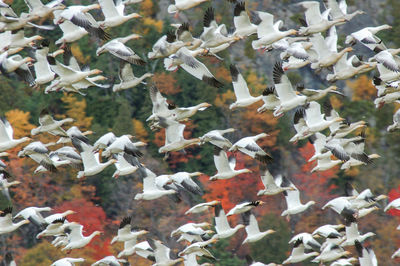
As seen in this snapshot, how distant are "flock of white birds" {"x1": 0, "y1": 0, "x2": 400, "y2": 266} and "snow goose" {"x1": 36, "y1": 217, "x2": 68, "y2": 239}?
0.03 meters

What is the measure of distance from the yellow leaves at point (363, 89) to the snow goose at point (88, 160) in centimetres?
4462

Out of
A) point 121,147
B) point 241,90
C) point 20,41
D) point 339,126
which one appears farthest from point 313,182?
point 20,41

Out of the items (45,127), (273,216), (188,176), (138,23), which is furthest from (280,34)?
(138,23)

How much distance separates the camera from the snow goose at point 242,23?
24922mm

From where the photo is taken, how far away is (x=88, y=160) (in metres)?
26.4

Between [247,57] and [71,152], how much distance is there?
50.9 meters

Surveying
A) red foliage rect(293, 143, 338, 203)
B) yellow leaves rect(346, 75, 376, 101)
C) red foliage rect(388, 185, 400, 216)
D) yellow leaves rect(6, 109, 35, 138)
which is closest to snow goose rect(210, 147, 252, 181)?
red foliage rect(388, 185, 400, 216)

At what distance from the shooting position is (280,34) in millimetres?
24812

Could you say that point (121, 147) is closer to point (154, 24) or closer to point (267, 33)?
point (267, 33)

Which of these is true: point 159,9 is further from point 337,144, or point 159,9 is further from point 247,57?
point 337,144

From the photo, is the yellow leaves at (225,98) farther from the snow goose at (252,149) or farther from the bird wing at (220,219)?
the snow goose at (252,149)

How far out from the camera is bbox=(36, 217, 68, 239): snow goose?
84.1 ft

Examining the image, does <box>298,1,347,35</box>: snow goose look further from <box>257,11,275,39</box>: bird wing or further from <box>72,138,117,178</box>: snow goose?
<box>72,138,117,178</box>: snow goose

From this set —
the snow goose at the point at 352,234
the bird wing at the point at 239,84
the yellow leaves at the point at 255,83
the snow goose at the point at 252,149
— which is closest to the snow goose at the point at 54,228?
the snow goose at the point at 252,149
